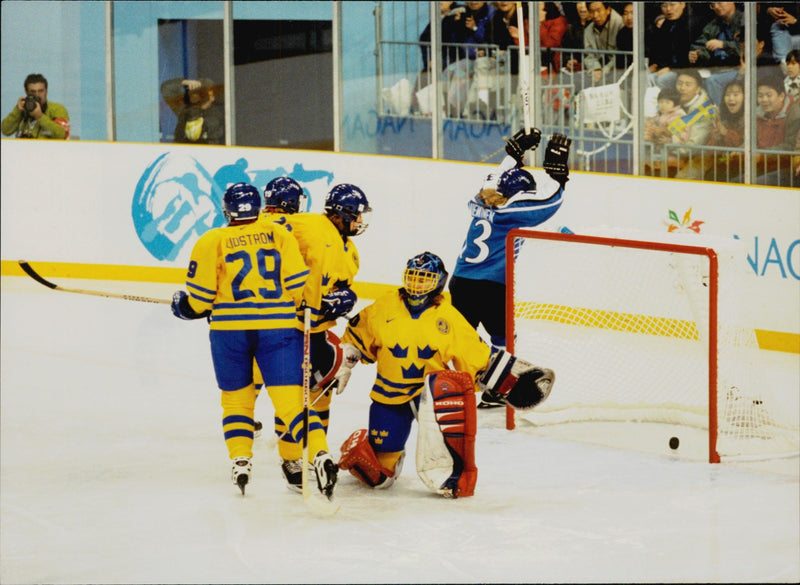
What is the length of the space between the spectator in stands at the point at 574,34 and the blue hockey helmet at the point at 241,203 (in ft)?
13.7

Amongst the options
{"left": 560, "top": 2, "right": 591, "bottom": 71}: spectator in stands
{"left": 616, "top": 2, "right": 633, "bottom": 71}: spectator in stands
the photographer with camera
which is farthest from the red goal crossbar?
the photographer with camera

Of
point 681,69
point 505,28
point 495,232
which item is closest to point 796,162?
point 681,69

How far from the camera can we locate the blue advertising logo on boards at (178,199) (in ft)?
33.3

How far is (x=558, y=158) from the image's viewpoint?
21.3 feet

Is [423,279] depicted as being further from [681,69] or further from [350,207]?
[681,69]

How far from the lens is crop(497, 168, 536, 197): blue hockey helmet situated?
6691mm

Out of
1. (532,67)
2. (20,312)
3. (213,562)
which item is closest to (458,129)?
(532,67)

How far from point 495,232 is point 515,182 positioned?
26 centimetres

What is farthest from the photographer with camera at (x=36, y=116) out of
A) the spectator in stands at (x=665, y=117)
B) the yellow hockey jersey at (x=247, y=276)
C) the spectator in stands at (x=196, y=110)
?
the yellow hockey jersey at (x=247, y=276)

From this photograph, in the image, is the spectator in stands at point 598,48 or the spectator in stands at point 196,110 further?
the spectator in stands at point 196,110

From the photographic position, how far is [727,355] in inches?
230

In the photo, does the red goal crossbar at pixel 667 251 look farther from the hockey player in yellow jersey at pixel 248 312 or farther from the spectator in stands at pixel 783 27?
the spectator in stands at pixel 783 27

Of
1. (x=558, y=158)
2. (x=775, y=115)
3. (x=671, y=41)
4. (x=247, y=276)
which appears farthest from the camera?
(x=671, y=41)

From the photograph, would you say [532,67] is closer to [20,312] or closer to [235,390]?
[20,312]
